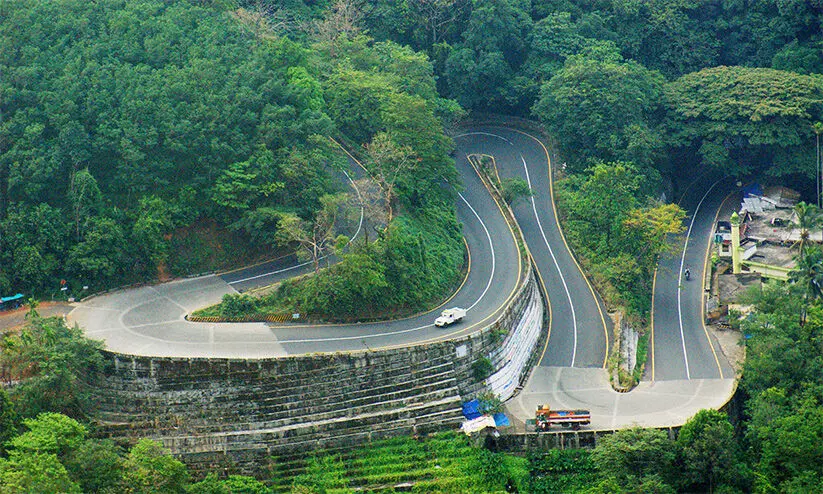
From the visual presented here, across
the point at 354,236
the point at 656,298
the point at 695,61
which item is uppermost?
the point at 695,61

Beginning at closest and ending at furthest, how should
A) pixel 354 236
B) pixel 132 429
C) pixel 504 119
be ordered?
pixel 132 429
pixel 354 236
pixel 504 119

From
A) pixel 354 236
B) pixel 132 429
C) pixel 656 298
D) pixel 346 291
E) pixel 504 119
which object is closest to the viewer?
pixel 132 429

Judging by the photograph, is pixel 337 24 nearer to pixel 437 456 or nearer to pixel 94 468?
pixel 437 456

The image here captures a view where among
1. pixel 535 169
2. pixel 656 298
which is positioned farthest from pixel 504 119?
pixel 656 298

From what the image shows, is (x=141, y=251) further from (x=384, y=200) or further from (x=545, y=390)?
(x=545, y=390)

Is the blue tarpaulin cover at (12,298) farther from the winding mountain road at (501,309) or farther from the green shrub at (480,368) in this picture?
the green shrub at (480,368)

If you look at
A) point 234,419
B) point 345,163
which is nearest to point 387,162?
point 345,163

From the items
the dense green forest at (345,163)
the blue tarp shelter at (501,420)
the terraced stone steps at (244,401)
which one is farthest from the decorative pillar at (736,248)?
the terraced stone steps at (244,401)
